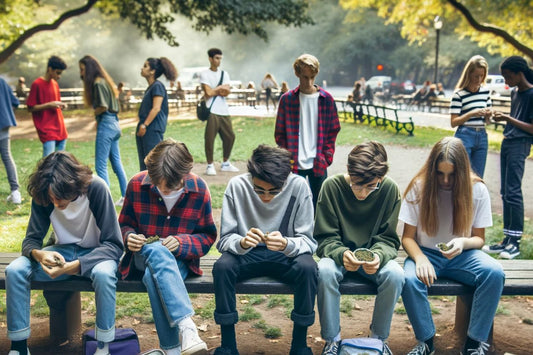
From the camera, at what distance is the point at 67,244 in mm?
3629

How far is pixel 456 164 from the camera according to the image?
3500mm

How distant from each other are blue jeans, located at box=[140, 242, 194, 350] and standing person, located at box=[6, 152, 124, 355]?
238 millimetres

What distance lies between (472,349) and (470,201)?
2.82 ft

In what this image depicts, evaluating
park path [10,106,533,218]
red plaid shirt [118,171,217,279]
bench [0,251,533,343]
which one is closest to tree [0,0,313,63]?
park path [10,106,533,218]

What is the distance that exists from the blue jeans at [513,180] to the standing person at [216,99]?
15.3 feet

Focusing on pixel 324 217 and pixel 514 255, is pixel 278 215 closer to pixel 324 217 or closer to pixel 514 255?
pixel 324 217

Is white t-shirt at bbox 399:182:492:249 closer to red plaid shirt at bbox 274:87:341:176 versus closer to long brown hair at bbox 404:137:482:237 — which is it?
long brown hair at bbox 404:137:482:237

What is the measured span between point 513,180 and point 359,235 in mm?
2497

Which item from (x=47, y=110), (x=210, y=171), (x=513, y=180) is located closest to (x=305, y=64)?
(x=513, y=180)

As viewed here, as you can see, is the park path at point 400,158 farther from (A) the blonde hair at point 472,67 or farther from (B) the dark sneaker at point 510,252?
(A) the blonde hair at point 472,67

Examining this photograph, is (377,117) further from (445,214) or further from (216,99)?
(445,214)

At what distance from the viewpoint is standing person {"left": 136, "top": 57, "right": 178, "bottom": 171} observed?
6824 mm

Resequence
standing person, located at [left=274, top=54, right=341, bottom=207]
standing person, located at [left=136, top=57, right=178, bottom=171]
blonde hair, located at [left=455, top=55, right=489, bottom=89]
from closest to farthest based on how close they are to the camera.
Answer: standing person, located at [left=274, top=54, right=341, bottom=207] < blonde hair, located at [left=455, top=55, right=489, bottom=89] < standing person, located at [left=136, top=57, right=178, bottom=171]

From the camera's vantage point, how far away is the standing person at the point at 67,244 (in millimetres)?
3293
